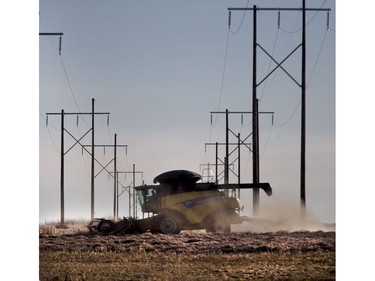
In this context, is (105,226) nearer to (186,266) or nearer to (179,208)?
(179,208)

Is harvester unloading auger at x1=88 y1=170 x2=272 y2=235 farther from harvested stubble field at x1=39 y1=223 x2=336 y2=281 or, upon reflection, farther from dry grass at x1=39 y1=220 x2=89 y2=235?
dry grass at x1=39 y1=220 x2=89 y2=235

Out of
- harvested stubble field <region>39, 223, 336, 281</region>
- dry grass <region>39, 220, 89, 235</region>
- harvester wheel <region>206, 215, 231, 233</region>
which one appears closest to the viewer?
harvested stubble field <region>39, 223, 336, 281</region>

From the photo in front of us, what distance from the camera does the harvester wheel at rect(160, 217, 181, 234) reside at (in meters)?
38.4

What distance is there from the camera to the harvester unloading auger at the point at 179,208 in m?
38.5

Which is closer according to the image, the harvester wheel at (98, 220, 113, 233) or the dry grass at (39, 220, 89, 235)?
the harvester wheel at (98, 220, 113, 233)

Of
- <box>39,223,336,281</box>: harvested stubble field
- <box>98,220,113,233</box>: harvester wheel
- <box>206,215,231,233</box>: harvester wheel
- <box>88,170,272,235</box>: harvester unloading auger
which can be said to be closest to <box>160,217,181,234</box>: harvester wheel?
<box>88,170,272,235</box>: harvester unloading auger

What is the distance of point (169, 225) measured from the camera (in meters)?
38.4

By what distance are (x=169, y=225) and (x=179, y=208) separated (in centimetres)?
74

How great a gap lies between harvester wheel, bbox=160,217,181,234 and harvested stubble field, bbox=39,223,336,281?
3.60 meters

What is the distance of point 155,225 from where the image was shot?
127ft

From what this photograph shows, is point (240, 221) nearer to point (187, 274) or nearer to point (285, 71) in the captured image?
point (285, 71)

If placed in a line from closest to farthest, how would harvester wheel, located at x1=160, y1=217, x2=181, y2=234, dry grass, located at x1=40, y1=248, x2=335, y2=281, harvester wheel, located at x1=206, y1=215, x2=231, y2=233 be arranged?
1. dry grass, located at x1=40, y1=248, x2=335, y2=281
2. harvester wheel, located at x1=160, y1=217, x2=181, y2=234
3. harvester wheel, located at x1=206, y1=215, x2=231, y2=233
